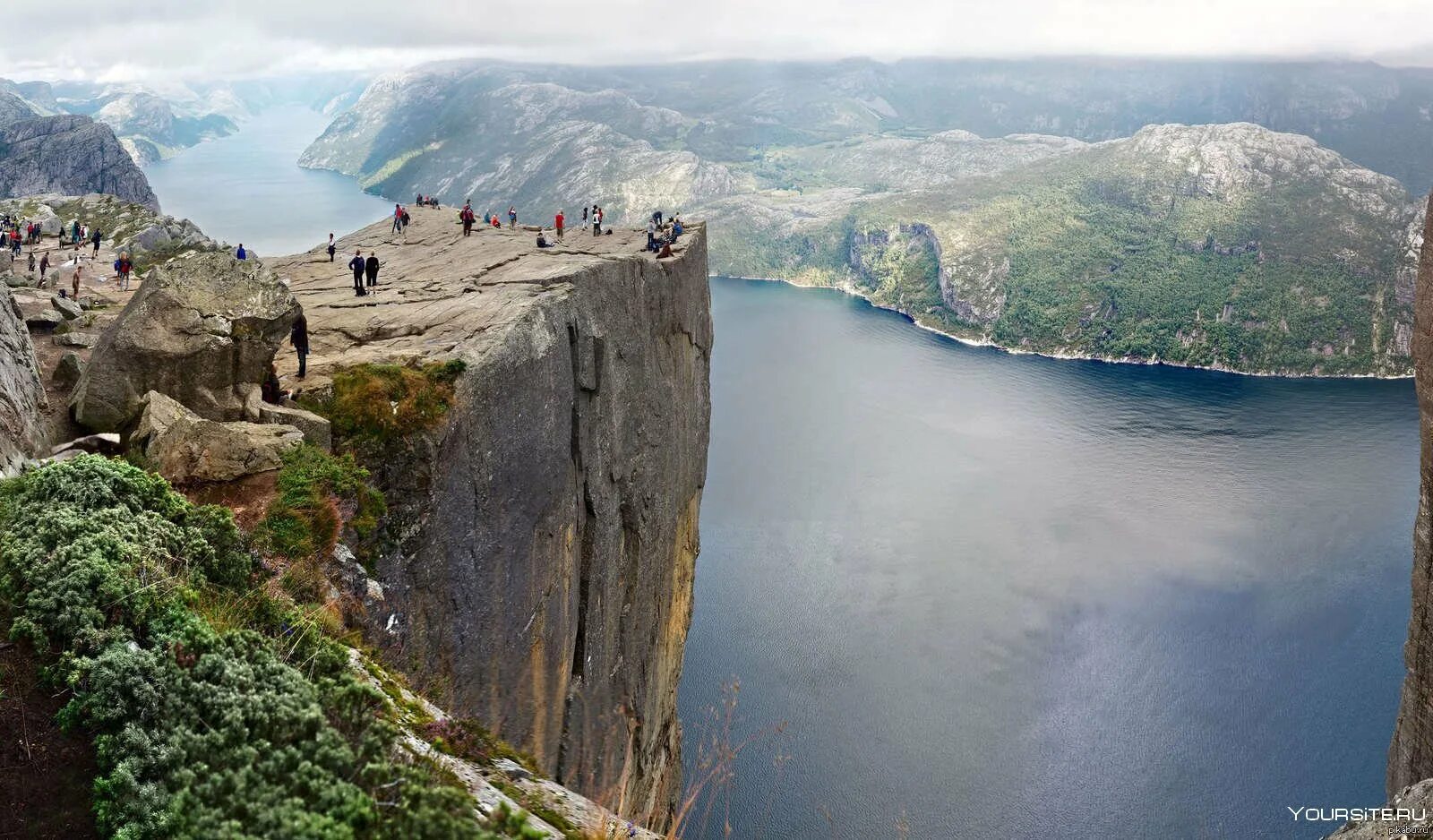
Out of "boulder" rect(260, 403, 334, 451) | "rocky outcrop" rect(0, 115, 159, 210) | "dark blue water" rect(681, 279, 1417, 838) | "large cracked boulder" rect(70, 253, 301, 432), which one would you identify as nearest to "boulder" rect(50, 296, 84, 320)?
"large cracked boulder" rect(70, 253, 301, 432)

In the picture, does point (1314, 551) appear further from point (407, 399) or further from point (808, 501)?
point (407, 399)

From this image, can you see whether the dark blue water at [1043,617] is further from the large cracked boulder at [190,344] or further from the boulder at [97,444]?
the boulder at [97,444]

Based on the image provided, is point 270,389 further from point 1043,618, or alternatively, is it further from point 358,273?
point 1043,618

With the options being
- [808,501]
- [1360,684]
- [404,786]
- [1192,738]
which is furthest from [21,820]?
[808,501]

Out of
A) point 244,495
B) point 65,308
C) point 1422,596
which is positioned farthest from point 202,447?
point 1422,596

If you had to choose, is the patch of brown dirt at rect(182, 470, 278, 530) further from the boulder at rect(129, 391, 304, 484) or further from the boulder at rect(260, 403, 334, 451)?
the boulder at rect(260, 403, 334, 451)

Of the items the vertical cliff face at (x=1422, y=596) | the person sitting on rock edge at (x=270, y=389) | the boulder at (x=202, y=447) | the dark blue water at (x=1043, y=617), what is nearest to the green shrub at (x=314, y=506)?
the boulder at (x=202, y=447)
